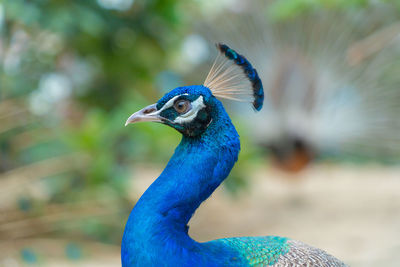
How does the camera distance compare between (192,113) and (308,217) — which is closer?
(192,113)

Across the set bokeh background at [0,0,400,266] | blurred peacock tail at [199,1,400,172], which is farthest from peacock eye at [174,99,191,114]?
blurred peacock tail at [199,1,400,172]

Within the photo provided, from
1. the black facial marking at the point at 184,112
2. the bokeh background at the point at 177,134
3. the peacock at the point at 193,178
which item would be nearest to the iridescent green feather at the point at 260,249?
the peacock at the point at 193,178

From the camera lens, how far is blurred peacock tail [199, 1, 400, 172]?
11.7 ft

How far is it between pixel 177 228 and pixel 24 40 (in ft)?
7.71

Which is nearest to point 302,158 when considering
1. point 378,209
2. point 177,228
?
point 378,209

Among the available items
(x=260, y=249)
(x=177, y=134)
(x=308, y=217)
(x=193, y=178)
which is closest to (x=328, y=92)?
(x=308, y=217)

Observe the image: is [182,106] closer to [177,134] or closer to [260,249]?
[260,249]

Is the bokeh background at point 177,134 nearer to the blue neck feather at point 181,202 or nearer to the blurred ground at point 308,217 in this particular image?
the blurred ground at point 308,217

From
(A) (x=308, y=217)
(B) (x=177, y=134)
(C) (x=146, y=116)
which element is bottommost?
(C) (x=146, y=116)

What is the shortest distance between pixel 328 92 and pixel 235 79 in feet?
9.51

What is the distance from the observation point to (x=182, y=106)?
90cm

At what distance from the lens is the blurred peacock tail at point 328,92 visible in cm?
358

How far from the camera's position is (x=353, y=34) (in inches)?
144

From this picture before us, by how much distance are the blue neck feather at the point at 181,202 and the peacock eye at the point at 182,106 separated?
0.06 metres
